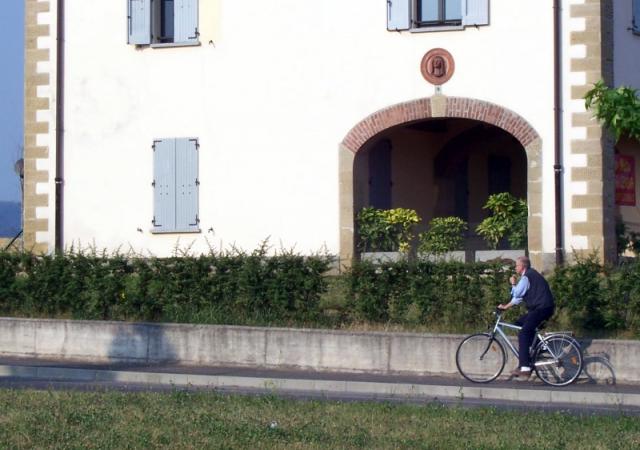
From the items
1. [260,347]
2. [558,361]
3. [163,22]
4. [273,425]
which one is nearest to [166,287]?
[260,347]

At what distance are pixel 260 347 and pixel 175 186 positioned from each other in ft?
18.8

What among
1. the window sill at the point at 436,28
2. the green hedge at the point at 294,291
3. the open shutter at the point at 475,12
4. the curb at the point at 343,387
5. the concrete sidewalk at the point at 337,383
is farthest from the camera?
the window sill at the point at 436,28

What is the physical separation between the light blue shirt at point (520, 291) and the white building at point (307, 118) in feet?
13.9

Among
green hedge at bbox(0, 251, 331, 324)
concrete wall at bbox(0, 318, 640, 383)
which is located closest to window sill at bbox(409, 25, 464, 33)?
green hedge at bbox(0, 251, 331, 324)

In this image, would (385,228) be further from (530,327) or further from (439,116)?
(530,327)

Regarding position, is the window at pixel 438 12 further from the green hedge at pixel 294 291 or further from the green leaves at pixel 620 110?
the green leaves at pixel 620 110

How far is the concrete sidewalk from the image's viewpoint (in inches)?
618

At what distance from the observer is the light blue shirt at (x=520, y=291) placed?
17.1 m

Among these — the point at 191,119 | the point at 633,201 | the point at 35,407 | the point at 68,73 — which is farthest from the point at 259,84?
the point at 35,407

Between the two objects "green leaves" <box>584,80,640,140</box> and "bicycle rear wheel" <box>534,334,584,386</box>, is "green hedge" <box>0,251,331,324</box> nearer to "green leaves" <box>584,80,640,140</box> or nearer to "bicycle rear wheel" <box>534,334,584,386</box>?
"bicycle rear wheel" <box>534,334,584,386</box>

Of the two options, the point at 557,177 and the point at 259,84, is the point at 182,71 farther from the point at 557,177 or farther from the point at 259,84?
the point at 557,177

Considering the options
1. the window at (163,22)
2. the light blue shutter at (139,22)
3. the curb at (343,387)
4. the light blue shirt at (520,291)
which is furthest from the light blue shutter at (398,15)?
the curb at (343,387)

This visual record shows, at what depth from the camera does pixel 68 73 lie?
24.3m

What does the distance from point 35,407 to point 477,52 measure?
11.6 metres
